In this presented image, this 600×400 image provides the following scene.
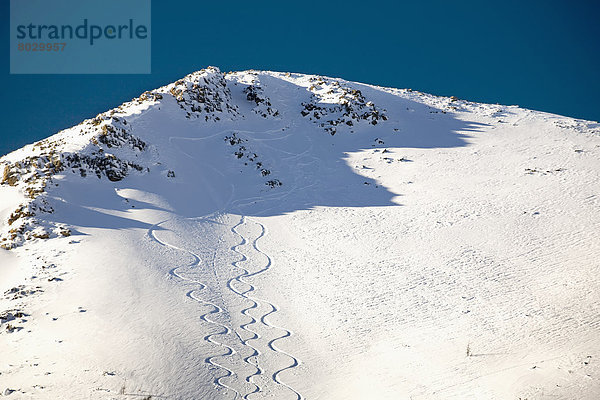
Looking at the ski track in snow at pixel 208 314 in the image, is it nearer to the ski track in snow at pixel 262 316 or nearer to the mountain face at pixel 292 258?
the mountain face at pixel 292 258

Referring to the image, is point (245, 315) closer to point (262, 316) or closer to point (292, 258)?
point (262, 316)

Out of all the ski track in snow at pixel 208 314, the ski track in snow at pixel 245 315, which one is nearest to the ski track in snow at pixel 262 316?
the ski track in snow at pixel 245 315

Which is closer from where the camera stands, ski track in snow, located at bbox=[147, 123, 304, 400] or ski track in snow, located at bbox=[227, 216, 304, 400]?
ski track in snow, located at bbox=[147, 123, 304, 400]

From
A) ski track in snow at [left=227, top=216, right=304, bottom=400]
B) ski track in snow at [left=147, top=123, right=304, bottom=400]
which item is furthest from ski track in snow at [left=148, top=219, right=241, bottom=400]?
ski track in snow at [left=227, top=216, right=304, bottom=400]

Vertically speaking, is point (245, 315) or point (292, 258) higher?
point (292, 258)

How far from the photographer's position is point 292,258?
16578 mm

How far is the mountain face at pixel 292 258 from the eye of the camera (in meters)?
10.0

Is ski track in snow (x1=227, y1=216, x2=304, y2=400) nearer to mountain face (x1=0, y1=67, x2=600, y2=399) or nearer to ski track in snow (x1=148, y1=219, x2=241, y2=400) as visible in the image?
mountain face (x1=0, y1=67, x2=600, y2=399)

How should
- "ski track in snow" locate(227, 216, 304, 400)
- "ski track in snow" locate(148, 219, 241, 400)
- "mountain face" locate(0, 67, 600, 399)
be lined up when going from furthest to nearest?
1. "ski track in snow" locate(227, 216, 304, 400)
2. "ski track in snow" locate(148, 219, 241, 400)
3. "mountain face" locate(0, 67, 600, 399)

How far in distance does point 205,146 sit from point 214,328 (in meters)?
15.8

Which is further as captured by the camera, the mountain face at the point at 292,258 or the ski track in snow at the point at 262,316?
the ski track in snow at the point at 262,316

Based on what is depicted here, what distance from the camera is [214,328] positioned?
39.4ft

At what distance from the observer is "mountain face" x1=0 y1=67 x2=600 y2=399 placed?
395 inches

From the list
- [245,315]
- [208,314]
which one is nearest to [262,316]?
[245,315]
